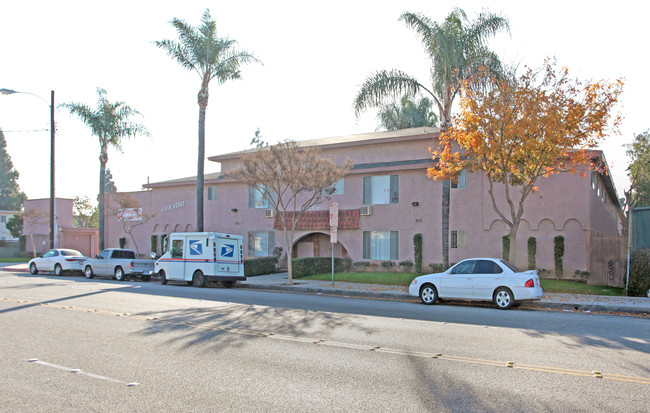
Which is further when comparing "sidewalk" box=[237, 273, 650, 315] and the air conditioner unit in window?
the air conditioner unit in window

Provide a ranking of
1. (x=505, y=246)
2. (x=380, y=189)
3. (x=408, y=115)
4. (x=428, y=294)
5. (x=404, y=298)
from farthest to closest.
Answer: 1. (x=408, y=115)
2. (x=380, y=189)
3. (x=505, y=246)
4. (x=404, y=298)
5. (x=428, y=294)

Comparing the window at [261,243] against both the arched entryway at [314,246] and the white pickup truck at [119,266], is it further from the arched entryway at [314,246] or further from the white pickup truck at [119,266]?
the white pickup truck at [119,266]

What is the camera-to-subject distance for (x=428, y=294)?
16062 mm

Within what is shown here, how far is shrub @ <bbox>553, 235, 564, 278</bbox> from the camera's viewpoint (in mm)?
22094

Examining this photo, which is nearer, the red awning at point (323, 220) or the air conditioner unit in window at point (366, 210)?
the air conditioner unit in window at point (366, 210)

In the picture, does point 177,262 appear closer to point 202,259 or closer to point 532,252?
point 202,259

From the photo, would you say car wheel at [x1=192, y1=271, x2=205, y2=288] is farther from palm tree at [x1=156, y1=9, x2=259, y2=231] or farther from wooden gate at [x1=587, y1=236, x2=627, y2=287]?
wooden gate at [x1=587, y1=236, x2=627, y2=287]

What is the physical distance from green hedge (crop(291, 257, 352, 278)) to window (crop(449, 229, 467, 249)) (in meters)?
5.40

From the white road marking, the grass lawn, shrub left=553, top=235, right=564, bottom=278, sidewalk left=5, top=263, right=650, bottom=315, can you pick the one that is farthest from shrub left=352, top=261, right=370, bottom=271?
the white road marking

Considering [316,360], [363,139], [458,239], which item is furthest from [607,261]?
[316,360]

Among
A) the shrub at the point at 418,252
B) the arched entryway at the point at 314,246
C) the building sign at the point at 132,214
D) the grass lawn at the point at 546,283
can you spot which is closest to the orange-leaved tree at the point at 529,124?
the grass lawn at the point at 546,283

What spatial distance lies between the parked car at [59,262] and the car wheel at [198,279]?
9761 mm

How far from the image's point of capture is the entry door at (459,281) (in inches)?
603

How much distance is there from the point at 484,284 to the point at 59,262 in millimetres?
23164
